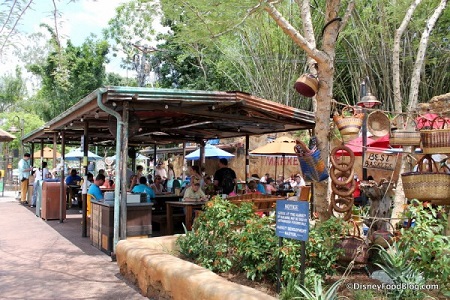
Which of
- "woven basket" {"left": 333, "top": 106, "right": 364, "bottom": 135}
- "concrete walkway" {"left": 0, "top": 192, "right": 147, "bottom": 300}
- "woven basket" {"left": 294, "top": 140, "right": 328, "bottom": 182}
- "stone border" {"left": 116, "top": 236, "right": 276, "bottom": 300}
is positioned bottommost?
"concrete walkway" {"left": 0, "top": 192, "right": 147, "bottom": 300}

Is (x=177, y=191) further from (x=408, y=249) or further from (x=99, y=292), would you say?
(x=408, y=249)

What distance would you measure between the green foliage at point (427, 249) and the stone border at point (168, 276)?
1511mm

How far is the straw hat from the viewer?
5.64 m

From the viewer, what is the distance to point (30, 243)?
27.9ft

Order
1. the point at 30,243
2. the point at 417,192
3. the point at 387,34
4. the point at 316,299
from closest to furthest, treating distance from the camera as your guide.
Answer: the point at 316,299 < the point at 417,192 < the point at 30,243 < the point at 387,34

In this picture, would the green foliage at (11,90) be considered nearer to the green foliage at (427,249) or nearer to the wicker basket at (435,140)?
the wicker basket at (435,140)

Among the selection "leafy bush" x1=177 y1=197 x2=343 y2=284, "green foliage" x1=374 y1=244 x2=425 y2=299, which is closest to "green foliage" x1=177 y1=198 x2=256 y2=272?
"leafy bush" x1=177 y1=197 x2=343 y2=284

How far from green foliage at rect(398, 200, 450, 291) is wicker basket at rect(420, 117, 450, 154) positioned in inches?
34.7

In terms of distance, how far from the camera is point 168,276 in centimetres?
461

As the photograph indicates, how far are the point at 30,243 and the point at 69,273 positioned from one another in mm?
2798

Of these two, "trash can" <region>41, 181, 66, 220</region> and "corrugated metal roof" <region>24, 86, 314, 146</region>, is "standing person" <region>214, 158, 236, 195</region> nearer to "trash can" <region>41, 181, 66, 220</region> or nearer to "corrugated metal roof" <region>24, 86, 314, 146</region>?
"corrugated metal roof" <region>24, 86, 314, 146</region>

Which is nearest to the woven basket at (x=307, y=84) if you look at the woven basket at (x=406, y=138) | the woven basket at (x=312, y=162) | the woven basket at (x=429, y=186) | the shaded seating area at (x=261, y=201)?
the woven basket at (x=312, y=162)

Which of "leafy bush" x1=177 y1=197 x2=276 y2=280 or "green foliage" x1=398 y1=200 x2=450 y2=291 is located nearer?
"green foliage" x1=398 y1=200 x2=450 y2=291

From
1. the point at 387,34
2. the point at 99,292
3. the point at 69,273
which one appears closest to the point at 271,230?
the point at 99,292
